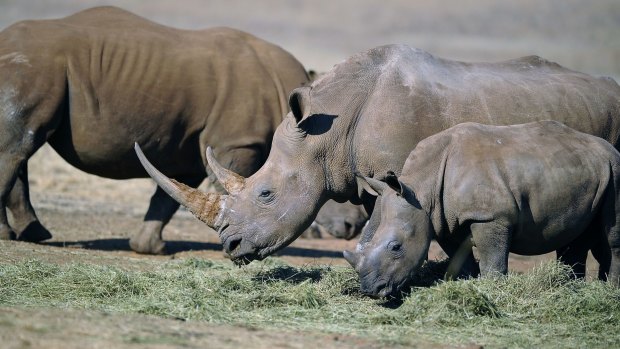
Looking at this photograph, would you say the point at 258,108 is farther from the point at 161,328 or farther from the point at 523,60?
the point at 161,328

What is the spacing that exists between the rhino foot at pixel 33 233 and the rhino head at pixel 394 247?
483 cm

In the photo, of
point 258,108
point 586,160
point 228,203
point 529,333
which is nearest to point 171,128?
point 258,108

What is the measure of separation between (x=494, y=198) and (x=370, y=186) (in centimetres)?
113

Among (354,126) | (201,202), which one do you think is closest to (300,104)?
(354,126)

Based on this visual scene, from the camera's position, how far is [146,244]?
1310cm

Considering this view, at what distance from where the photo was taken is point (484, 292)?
28.9 ft

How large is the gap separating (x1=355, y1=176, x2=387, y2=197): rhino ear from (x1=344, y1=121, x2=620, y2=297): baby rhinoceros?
17 mm

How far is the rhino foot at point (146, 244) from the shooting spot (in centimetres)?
1307

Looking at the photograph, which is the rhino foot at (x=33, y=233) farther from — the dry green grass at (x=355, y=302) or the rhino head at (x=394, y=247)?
the rhino head at (x=394, y=247)

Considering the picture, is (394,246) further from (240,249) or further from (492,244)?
(240,249)

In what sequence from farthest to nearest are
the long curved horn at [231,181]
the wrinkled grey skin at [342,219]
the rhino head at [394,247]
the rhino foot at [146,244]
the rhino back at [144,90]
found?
the wrinkled grey skin at [342,219] → the rhino foot at [146,244] → the rhino back at [144,90] → the long curved horn at [231,181] → the rhino head at [394,247]

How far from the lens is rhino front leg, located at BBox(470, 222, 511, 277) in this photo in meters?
9.19

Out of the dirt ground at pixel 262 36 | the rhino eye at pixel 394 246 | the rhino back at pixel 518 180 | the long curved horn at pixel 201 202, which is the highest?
the rhino back at pixel 518 180

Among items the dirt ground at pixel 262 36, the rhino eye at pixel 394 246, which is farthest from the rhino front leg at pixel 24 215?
the rhino eye at pixel 394 246
